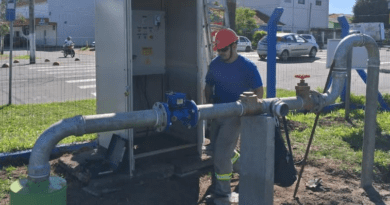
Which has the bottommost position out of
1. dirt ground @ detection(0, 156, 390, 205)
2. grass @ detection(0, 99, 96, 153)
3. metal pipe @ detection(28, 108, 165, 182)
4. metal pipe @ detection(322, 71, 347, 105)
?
dirt ground @ detection(0, 156, 390, 205)

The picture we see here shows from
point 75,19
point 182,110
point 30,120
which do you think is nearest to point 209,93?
point 182,110

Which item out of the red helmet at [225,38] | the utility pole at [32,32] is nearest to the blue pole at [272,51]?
the red helmet at [225,38]

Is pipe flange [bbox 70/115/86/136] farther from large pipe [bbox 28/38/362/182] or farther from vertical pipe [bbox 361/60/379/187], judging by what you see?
vertical pipe [bbox 361/60/379/187]

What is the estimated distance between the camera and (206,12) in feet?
21.6

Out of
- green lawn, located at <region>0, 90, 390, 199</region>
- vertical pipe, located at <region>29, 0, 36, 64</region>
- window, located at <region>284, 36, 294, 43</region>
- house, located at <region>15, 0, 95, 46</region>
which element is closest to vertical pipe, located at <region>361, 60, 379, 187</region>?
green lawn, located at <region>0, 90, 390, 199</region>

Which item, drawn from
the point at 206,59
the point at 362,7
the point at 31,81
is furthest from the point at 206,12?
the point at 362,7

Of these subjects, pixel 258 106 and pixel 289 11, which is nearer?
pixel 258 106

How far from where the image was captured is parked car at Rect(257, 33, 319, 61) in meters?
25.2

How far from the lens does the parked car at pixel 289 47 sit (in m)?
25.2

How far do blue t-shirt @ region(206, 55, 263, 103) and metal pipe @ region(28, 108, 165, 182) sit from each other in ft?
6.52

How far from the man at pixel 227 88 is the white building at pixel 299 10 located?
42.8m

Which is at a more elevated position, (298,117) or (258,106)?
(258,106)

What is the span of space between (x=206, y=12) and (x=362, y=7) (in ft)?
186

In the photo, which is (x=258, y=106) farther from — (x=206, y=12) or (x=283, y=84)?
(x=283, y=84)
